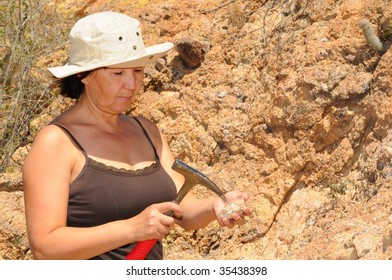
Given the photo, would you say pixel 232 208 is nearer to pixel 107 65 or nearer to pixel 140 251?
pixel 140 251

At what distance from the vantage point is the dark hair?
2.49 metres

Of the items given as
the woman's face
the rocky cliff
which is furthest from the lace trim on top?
the rocky cliff

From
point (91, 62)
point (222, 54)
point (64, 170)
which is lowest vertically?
point (222, 54)

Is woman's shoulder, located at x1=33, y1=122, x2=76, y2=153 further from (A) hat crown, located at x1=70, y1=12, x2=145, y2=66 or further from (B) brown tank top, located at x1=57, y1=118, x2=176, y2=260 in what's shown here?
(A) hat crown, located at x1=70, y1=12, x2=145, y2=66

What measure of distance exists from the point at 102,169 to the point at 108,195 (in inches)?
3.4

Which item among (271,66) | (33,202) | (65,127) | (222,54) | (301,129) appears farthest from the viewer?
(222,54)

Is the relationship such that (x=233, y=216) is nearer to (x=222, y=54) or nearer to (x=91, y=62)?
(x=91, y=62)

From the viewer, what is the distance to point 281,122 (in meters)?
4.29

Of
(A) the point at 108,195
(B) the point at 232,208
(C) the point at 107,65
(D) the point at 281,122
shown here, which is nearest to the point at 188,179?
(B) the point at 232,208

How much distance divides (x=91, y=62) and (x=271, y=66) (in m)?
2.37

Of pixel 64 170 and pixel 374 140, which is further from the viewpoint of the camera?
pixel 374 140

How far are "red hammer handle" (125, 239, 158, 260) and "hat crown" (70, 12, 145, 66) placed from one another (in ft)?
1.95

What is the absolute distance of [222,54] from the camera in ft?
16.4
